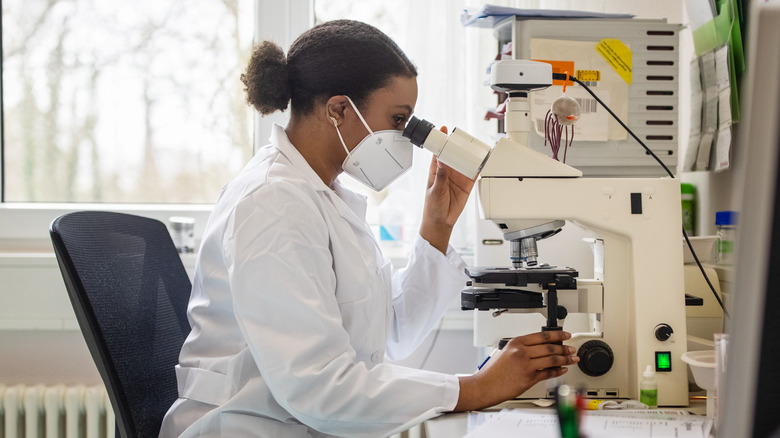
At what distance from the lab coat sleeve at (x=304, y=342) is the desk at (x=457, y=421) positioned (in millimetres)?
21

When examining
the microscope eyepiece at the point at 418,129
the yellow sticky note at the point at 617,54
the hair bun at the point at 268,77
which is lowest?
the microscope eyepiece at the point at 418,129

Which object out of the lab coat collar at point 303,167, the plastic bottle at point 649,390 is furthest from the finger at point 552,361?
the lab coat collar at point 303,167

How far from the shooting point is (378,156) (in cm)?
128

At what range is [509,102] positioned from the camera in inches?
46.1

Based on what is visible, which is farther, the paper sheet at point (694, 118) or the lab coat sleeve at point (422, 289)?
the paper sheet at point (694, 118)

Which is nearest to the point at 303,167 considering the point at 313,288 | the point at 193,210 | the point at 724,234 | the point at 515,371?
the point at 313,288

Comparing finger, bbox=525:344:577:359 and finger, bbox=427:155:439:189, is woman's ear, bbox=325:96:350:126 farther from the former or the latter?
finger, bbox=525:344:577:359

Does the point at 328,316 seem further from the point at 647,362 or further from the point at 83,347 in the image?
the point at 83,347

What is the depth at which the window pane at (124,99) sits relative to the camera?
2.25 metres

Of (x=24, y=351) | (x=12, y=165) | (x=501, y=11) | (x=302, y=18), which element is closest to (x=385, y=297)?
(x=501, y=11)

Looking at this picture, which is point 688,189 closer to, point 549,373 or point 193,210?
point 549,373

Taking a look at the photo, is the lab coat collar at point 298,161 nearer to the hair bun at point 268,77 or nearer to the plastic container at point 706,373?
the hair bun at point 268,77

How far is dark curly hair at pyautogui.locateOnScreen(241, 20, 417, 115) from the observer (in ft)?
3.94

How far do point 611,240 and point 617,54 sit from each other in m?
0.49
